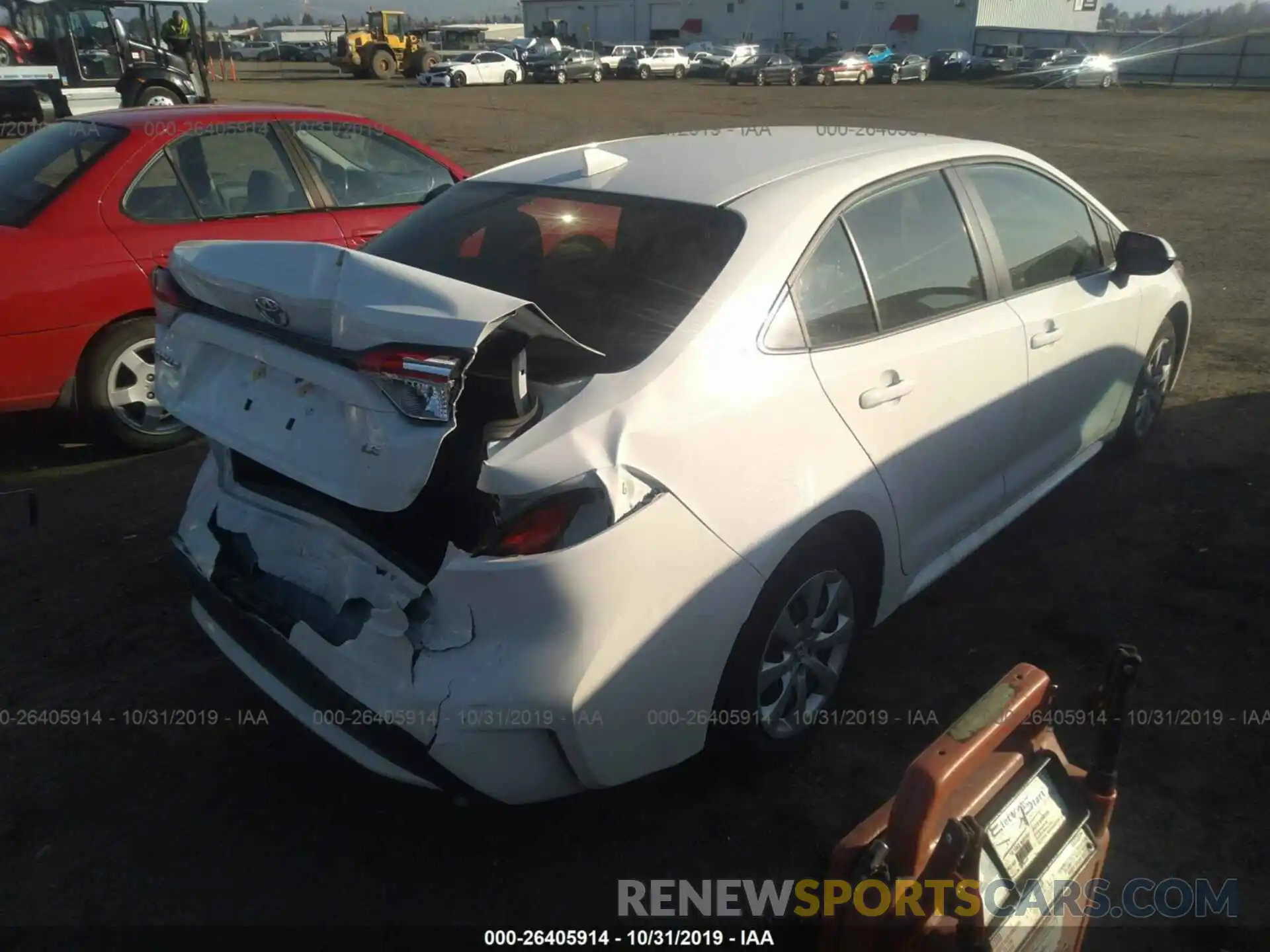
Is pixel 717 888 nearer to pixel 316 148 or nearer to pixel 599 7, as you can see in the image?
pixel 316 148

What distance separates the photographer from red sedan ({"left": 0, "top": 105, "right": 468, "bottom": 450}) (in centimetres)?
439

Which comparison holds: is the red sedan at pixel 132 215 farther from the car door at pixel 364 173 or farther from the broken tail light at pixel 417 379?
the broken tail light at pixel 417 379

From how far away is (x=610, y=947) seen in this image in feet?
7.61

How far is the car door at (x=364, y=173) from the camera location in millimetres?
5379

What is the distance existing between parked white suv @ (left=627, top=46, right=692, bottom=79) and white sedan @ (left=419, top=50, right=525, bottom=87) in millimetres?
6403

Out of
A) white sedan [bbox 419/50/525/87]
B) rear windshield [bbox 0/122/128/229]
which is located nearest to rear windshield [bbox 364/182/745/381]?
rear windshield [bbox 0/122/128/229]

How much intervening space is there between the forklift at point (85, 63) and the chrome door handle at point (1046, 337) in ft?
55.8

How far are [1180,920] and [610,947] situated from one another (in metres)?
1.37

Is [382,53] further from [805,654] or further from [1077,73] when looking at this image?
[805,654]

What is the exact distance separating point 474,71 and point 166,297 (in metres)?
36.8

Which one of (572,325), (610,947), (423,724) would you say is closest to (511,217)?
(572,325)

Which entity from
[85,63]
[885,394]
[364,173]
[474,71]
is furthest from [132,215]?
[474,71]

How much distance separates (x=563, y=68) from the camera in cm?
3931

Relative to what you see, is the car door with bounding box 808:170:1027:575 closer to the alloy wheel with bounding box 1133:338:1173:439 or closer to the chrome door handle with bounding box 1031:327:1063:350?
the chrome door handle with bounding box 1031:327:1063:350
